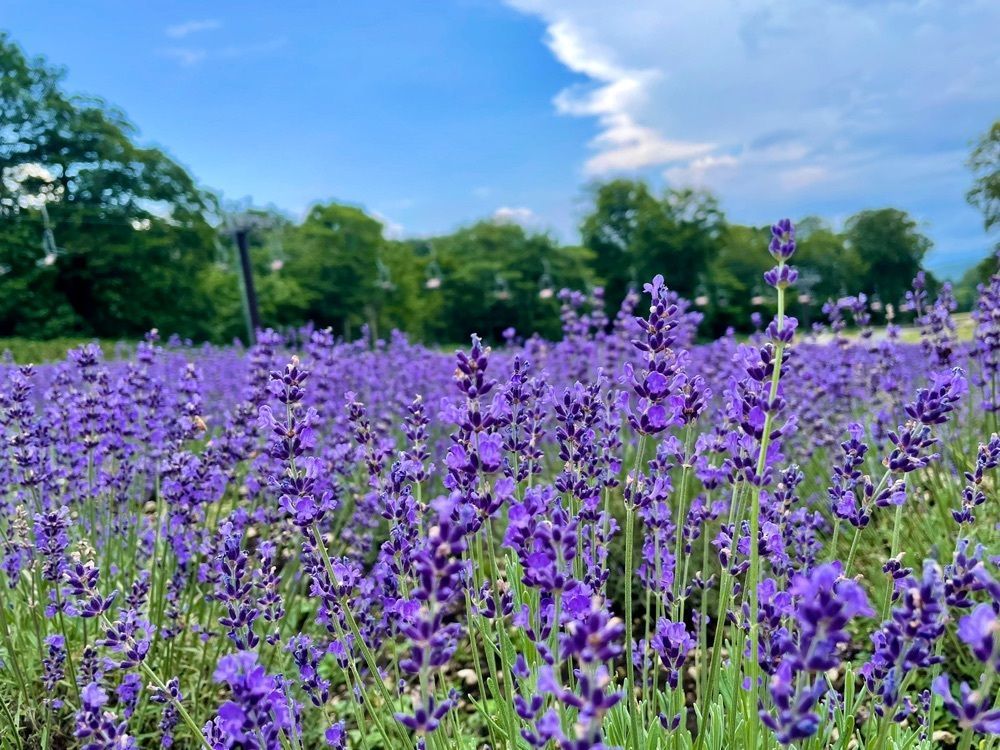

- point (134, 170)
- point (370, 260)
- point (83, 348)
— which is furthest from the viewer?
point (370, 260)

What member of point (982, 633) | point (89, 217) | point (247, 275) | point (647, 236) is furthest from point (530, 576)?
point (647, 236)

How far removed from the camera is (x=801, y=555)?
2.19 metres

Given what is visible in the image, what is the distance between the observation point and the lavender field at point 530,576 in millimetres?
1143

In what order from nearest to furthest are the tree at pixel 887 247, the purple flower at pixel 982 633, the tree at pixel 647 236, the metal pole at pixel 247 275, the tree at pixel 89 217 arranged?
the purple flower at pixel 982 633 < the metal pole at pixel 247 275 < the tree at pixel 89 217 < the tree at pixel 647 236 < the tree at pixel 887 247

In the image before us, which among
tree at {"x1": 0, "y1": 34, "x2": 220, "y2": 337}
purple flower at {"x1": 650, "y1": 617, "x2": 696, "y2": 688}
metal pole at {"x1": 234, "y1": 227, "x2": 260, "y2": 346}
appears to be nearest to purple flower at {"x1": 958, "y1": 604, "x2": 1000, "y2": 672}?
purple flower at {"x1": 650, "y1": 617, "x2": 696, "y2": 688}

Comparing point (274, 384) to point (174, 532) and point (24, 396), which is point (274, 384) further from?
point (24, 396)

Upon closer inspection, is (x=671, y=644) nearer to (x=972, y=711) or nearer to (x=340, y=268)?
(x=972, y=711)

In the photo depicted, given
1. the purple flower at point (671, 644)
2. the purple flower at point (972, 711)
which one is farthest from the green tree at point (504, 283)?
the purple flower at point (972, 711)

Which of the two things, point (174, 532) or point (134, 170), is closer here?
point (174, 532)

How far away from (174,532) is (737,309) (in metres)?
39.5

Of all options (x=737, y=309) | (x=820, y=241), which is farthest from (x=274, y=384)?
(x=820, y=241)

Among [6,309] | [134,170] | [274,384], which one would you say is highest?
[134,170]

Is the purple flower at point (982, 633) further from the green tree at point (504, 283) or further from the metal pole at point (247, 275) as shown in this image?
the green tree at point (504, 283)

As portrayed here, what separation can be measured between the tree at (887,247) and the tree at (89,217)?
45262 mm
